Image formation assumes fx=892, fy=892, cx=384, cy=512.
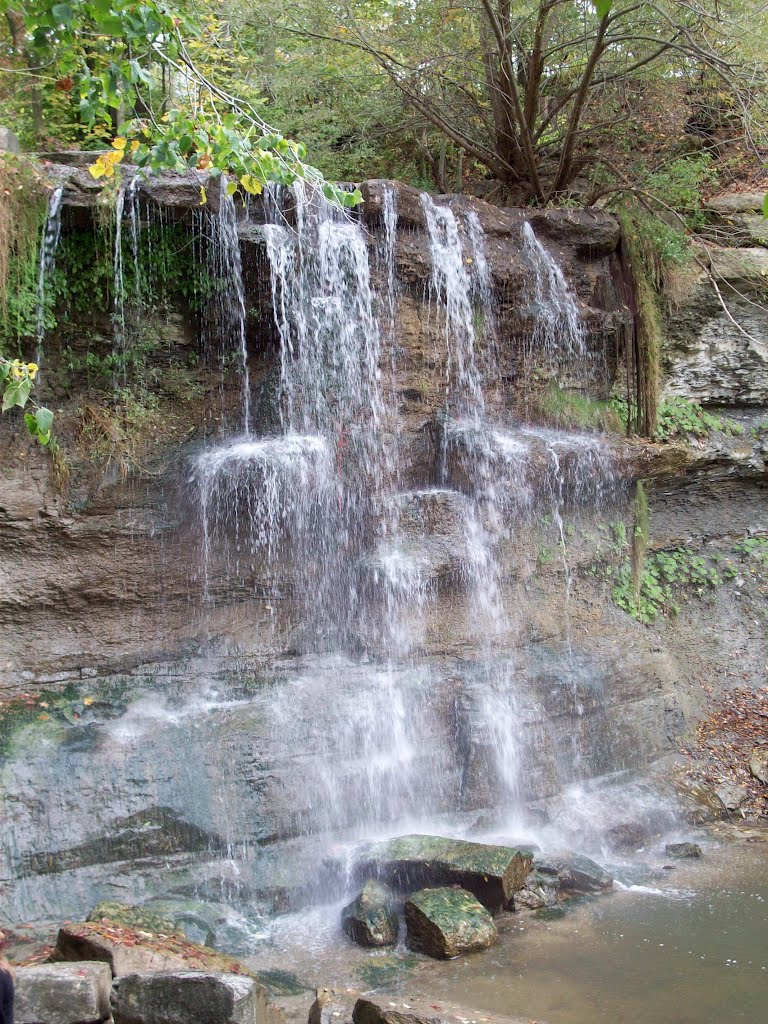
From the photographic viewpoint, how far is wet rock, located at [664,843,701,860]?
24.5ft

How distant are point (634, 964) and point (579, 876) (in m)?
1.35

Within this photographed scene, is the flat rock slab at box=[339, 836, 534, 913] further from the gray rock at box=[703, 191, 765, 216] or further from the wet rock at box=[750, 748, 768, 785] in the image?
the gray rock at box=[703, 191, 765, 216]

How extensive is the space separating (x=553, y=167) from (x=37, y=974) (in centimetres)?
1089

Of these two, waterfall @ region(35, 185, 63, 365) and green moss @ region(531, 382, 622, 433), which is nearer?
waterfall @ region(35, 185, 63, 365)

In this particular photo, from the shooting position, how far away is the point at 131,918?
231 inches

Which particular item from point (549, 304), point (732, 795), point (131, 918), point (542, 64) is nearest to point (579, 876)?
point (732, 795)

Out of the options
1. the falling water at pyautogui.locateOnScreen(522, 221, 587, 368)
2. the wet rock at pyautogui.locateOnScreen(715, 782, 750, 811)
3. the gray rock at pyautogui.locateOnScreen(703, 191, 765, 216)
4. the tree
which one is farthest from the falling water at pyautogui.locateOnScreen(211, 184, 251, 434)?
the gray rock at pyautogui.locateOnScreen(703, 191, 765, 216)

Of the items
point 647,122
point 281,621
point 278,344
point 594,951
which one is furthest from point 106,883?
point 647,122

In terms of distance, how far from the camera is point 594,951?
5.73 m

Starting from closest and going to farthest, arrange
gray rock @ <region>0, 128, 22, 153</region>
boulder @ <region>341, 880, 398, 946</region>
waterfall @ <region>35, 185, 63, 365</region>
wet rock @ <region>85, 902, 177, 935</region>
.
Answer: wet rock @ <region>85, 902, 177, 935</region>, boulder @ <region>341, 880, 398, 946</region>, waterfall @ <region>35, 185, 63, 365</region>, gray rock @ <region>0, 128, 22, 153</region>

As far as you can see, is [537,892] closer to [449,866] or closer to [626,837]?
[449,866]

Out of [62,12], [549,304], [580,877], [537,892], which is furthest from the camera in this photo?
[549,304]

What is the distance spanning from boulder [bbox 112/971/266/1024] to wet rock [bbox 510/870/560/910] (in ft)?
8.11

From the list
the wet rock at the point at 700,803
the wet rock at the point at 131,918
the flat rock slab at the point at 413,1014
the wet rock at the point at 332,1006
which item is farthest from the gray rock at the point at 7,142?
the wet rock at the point at 700,803
